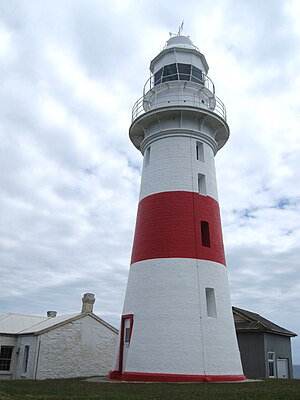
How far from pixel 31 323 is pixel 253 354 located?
14.2m

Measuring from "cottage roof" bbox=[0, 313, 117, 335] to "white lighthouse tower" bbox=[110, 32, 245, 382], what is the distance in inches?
277

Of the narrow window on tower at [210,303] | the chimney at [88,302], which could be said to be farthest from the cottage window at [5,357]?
the narrow window on tower at [210,303]

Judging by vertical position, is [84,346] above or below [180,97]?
below

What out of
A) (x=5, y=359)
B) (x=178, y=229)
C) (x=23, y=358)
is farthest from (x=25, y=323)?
(x=178, y=229)

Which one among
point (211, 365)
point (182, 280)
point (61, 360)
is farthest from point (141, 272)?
point (61, 360)

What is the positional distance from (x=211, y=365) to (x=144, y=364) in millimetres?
2517

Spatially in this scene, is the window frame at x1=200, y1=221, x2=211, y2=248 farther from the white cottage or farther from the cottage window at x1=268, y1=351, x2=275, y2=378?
the cottage window at x1=268, y1=351, x2=275, y2=378

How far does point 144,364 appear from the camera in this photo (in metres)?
15.4

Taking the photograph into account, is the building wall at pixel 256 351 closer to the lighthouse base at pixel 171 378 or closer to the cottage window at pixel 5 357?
the lighthouse base at pixel 171 378

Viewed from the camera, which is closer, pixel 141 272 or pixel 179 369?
pixel 179 369

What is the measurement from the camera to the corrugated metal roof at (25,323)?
23797mm

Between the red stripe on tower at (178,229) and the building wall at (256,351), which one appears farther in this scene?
the building wall at (256,351)

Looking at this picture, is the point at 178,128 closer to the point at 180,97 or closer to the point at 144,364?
the point at 180,97

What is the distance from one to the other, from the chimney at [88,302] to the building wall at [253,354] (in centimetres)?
911
